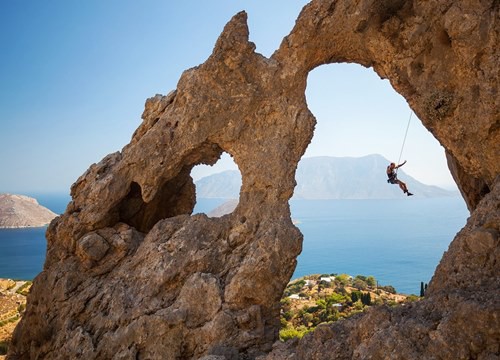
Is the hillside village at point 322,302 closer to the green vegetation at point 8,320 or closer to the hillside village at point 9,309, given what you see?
the hillside village at point 9,309

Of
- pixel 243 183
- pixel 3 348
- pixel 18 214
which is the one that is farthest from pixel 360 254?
pixel 18 214

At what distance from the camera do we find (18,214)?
190875 mm

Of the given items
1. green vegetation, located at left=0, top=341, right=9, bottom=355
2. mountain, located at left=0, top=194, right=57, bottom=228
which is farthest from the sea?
green vegetation, located at left=0, top=341, right=9, bottom=355

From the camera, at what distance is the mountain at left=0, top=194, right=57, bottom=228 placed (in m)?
187

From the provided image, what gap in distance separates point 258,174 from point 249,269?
357 centimetres

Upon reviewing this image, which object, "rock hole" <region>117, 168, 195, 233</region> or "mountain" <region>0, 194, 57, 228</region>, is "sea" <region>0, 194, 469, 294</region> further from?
"rock hole" <region>117, 168, 195, 233</region>

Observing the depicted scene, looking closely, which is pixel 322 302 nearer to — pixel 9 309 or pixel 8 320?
pixel 8 320

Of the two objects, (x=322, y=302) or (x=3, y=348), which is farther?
(x=322, y=302)

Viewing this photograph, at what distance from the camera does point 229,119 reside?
13727 mm

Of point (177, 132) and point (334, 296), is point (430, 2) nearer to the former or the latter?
point (177, 132)

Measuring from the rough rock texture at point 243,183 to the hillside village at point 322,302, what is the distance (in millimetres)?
17492

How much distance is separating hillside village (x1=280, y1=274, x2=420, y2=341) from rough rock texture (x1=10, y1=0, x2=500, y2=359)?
17492 millimetres

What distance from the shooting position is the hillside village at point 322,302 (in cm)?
3588

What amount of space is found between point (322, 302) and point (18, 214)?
660 ft
